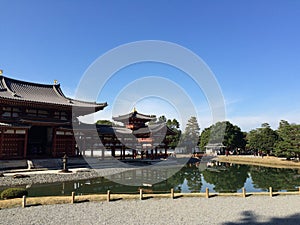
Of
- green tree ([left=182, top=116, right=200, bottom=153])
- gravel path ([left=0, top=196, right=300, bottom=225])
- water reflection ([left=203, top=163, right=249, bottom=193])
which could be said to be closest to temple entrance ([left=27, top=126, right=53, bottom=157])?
gravel path ([left=0, top=196, right=300, bottom=225])

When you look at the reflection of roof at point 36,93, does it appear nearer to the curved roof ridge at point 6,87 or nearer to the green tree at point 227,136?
the curved roof ridge at point 6,87

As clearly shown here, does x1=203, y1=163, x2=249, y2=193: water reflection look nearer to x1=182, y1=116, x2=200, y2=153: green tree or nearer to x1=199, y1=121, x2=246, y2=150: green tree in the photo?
x1=199, y1=121, x2=246, y2=150: green tree

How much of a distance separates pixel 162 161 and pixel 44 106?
18.4 m

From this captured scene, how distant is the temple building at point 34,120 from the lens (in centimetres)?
2497

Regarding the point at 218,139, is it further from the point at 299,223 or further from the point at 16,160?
the point at 299,223

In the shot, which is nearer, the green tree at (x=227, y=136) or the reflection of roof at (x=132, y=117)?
the reflection of roof at (x=132, y=117)

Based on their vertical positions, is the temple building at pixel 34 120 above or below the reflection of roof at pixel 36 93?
below

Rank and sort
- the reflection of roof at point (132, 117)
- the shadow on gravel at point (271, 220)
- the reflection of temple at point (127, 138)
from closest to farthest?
the shadow on gravel at point (271, 220) < the reflection of temple at point (127, 138) < the reflection of roof at point (132, 117)

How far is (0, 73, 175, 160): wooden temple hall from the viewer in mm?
25312

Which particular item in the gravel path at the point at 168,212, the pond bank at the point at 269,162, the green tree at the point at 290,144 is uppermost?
the green tree at the point at 290,144

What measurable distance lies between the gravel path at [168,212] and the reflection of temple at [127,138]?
1949 centimetres

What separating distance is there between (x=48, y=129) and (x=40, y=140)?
1.74m

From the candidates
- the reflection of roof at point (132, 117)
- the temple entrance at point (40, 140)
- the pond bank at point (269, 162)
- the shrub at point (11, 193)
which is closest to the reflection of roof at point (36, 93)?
the temple entrance at point (40, 140)

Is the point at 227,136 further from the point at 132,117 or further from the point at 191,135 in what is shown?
the point at 132,117
